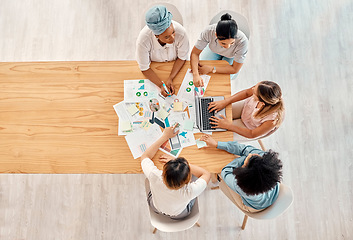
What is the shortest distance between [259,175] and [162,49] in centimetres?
114

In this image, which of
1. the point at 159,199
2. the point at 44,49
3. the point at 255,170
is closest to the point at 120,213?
the point at 159,199

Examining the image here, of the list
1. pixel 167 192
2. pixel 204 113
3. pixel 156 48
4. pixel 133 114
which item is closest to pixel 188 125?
pixel 204 113

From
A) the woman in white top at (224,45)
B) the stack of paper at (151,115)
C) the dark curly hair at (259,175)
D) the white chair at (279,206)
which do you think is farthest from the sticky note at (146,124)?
→ the white chair at (279,206)

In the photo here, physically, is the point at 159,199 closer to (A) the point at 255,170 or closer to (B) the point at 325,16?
(A) the point at 255,170

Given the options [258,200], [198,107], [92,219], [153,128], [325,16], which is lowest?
[92,219]

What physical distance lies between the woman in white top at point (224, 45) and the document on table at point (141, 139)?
0.47m

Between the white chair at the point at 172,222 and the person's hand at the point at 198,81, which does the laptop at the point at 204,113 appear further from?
the white chair at the point at 172,222

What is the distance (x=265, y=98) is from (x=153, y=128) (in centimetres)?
82

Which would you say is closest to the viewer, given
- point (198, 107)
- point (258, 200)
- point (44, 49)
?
point (258, 200)

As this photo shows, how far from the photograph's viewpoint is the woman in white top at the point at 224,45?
6.30ft

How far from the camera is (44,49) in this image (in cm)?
316

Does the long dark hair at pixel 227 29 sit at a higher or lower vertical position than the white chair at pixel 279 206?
higher

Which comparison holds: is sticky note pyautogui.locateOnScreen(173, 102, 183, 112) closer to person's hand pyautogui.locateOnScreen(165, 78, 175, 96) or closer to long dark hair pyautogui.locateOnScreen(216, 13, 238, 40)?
person's hand pyautogui.locateOnScreen(165, 78, 175, 96)

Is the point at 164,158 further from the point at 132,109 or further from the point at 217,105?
the point at 217,105
